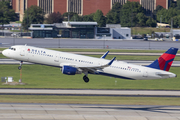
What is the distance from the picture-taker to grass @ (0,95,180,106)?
5616 cm

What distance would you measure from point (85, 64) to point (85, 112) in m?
15.6

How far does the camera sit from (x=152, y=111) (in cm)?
5047

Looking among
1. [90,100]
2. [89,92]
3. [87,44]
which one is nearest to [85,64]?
[89,92]

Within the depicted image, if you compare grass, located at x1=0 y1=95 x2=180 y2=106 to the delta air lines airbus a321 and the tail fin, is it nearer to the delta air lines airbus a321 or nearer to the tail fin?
the delta air lines airbus a321

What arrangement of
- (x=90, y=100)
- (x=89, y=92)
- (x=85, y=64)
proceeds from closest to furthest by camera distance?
(x=90, y=100) → (x=85, y=64) → (x=89, y=92)

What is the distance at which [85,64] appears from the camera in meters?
62.8

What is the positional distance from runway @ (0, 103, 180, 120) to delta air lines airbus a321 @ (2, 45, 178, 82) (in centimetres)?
967

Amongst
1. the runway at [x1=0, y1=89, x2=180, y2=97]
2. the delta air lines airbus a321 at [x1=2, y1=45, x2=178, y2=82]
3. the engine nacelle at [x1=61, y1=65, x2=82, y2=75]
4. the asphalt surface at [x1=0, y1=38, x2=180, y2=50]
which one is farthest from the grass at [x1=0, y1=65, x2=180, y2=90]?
the asphalt surface at [x1=0, y1=38, x2=180, y2=50]

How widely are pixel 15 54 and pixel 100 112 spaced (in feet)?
74.2

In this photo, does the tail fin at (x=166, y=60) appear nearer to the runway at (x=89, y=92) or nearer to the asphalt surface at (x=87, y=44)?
the runway at (x=89, y=92)

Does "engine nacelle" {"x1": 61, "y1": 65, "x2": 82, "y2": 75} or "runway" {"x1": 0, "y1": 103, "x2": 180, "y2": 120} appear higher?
"engine nacelle" {"x1": 61, "y1": 65, "x2": 82, "y2": 75}

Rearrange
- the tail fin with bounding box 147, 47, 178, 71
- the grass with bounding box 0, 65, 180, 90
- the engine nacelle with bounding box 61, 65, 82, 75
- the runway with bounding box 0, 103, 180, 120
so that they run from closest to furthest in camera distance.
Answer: the runway with bounding box 0, 103, 180, 120
the engine nacelle with bounding box 61, 65, 82, 75
the tail fin with bounding box 147, 47, 178, 71
the grass with bounding box 0, 65, 180, 90

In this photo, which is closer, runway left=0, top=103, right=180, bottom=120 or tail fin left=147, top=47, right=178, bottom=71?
runway left=0, top=103, right=180, bottom=120

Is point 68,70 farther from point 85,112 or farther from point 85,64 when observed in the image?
point 85,112
